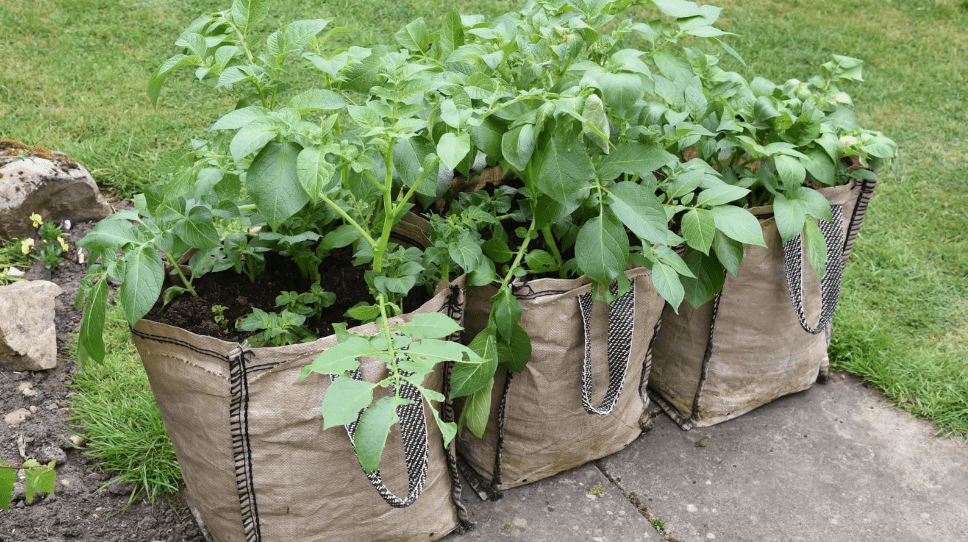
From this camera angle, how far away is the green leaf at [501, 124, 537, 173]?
1.52m

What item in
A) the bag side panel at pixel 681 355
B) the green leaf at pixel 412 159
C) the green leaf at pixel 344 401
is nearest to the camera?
the green leaf at pixel 344 401

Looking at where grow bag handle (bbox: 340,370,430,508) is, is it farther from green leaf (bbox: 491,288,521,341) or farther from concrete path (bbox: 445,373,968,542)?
concrete path (bbox: 445,373,968,542)

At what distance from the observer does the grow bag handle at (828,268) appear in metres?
2.06

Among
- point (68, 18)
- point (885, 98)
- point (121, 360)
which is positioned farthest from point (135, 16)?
point (885, 98)

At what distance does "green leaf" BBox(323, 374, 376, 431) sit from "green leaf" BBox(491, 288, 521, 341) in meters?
0.46

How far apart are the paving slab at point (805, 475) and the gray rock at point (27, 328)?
1.54 meters

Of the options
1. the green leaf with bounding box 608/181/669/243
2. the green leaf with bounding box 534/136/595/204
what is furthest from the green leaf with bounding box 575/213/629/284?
the green leaf with bounding box 534/136/595/204

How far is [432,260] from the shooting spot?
1744 millimetres

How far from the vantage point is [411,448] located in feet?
5.52

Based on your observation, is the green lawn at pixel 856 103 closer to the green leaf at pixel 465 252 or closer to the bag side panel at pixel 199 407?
the bag side panel at pixel 199 407

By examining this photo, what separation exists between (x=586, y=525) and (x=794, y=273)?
800 mm

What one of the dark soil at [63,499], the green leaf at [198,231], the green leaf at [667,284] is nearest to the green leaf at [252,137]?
the green leaf at [198,231]

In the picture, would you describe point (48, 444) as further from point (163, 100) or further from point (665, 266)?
point (163, 100)

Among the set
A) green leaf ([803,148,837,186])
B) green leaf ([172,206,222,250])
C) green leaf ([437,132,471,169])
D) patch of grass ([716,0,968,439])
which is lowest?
patch of grass ([716,0,968,439])
